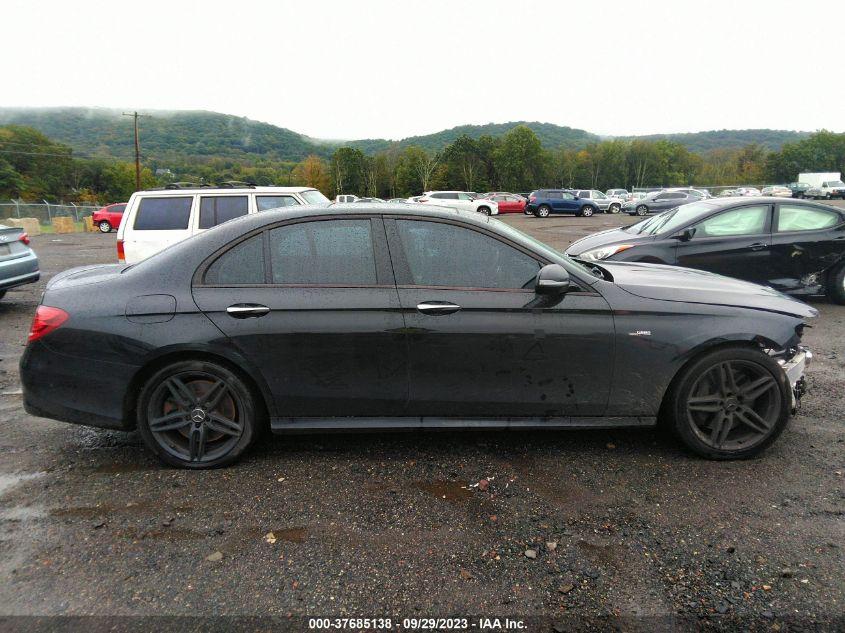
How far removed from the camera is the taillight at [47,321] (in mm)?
3336

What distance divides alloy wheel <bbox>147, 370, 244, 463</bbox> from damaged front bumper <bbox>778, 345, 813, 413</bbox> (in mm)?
3411

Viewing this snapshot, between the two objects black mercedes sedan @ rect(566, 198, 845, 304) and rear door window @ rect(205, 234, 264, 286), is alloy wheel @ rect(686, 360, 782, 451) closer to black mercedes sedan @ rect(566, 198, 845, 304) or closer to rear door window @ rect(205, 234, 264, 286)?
rear door window @ rect(205, 234, 264, 286)

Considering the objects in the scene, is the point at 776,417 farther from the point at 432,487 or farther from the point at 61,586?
the point at 61,586

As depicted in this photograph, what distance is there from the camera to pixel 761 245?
7250 millimetres

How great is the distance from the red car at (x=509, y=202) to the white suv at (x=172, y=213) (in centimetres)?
3581

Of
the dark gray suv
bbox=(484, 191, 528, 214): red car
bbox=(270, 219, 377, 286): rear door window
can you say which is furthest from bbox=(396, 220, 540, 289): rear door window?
bbox=(484, 191, 528, 214): red car

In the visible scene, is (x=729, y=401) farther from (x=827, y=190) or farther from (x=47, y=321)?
(x=827, y=190)

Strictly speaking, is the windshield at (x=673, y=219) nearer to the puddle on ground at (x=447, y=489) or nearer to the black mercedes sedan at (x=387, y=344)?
the black mercedes sedan at (x=387, y=344)

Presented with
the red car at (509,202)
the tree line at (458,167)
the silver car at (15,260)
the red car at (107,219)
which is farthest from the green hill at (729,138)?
the silver car at (15,260)

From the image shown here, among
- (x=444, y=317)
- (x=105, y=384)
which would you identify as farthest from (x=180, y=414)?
(x=444, y=317)

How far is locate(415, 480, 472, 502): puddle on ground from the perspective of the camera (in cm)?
307

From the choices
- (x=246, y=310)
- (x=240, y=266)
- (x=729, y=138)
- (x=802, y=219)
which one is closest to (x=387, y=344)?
(x=246, y=310)

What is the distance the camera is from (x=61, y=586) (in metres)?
2.40

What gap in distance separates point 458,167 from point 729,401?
99.9 metres
